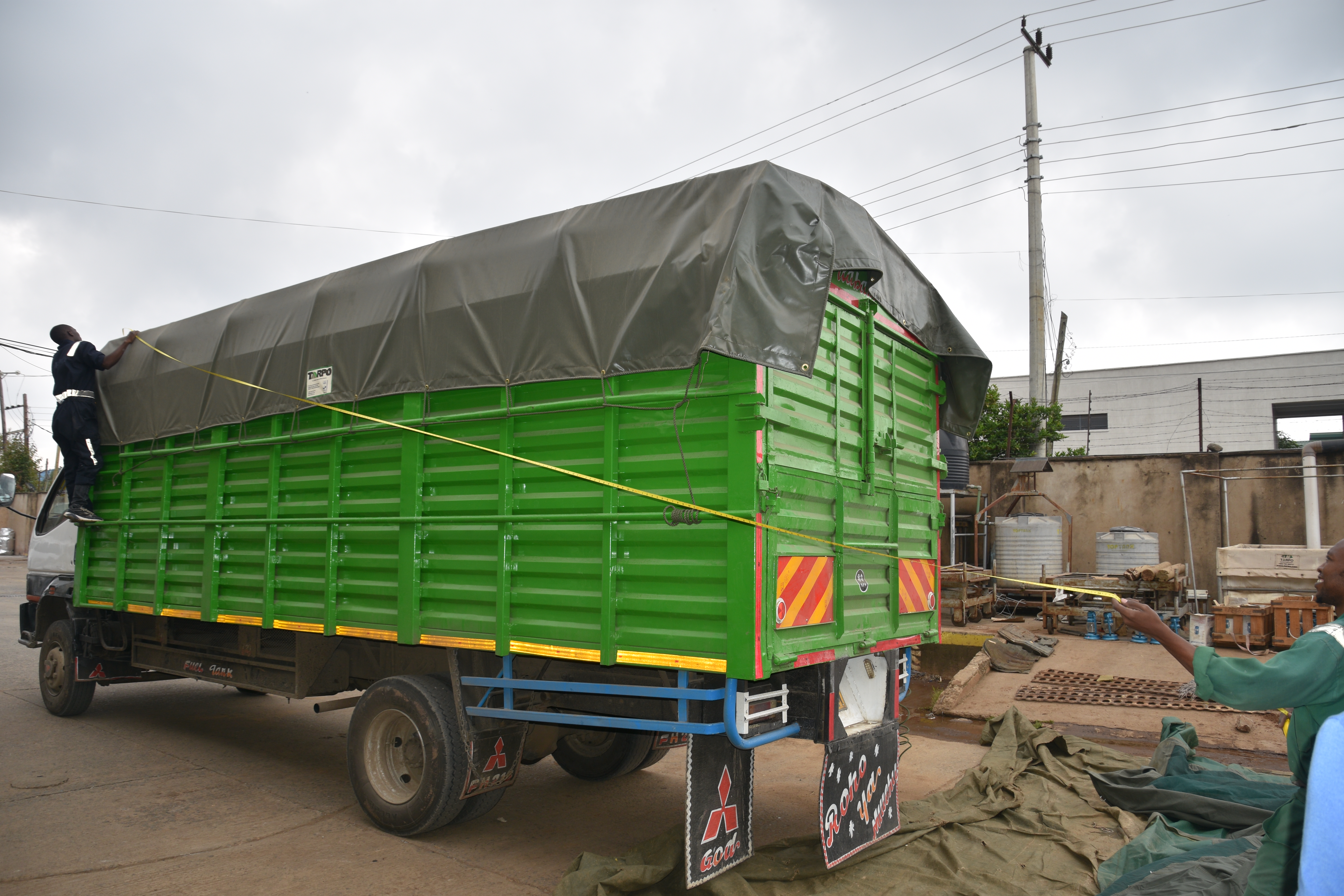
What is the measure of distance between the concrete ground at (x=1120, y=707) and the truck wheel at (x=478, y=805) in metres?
5.58

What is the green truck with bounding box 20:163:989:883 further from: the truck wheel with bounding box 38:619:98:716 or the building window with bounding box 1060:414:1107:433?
the building window with bounding box 1060:414:1107:433

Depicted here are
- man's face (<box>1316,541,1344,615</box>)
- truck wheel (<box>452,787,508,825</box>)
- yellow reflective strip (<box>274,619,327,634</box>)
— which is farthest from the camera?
yellow reflective strip (<box>274,619,327,634</box>)

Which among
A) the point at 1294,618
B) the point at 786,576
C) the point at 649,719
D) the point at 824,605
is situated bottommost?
the point at 1294,618

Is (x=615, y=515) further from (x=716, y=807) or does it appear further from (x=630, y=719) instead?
(x=716, y=807)

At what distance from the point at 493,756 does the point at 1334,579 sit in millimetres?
4007

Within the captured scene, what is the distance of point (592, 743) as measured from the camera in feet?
19.9

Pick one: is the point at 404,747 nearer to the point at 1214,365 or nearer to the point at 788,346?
the point at 788,346

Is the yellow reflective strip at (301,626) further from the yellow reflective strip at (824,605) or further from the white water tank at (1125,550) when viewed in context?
the white water tank at (1125,550)

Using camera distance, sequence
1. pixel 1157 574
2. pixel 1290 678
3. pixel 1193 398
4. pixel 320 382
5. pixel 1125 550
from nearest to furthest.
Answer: pixel 1290 678, pixel 320 382, pixel 1157 574, pixel 1125 550, pixel 1193 398

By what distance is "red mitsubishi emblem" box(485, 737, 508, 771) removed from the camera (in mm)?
4738

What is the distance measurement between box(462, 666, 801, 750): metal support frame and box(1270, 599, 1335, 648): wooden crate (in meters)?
9.15

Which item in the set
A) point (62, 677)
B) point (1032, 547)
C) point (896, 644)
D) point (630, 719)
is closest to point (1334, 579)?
point (896, 644)

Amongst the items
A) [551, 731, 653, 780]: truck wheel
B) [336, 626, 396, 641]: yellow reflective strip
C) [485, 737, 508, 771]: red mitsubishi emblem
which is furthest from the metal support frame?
[551, 731, 653, 780]: truck wheel

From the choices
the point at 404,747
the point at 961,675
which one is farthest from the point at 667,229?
the point at 961,675
